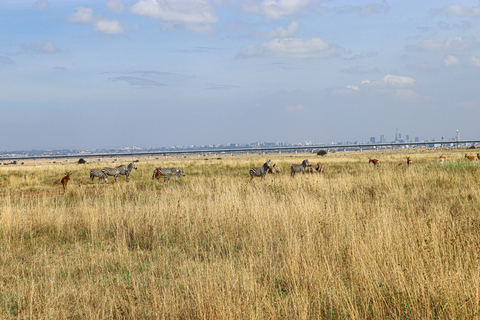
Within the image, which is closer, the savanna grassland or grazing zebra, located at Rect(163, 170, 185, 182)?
the savanna grassland

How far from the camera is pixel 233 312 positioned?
3533mm

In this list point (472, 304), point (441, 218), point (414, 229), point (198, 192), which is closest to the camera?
point (472, 304)

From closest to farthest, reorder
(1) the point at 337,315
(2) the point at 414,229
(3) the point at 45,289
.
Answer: (1) the point at 337,315
(3) the point at 45,289
(2) the point at 414,229

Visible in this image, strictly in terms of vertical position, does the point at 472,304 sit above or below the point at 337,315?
above

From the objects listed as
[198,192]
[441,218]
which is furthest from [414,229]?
[198,192]

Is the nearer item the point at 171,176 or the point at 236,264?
the point at 236,264

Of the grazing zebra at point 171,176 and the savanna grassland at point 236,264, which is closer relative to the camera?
the savanna grassland at point 236,264

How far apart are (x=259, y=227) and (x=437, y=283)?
3652mm

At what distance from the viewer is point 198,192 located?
12.6m

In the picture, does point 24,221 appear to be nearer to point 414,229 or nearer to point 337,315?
point 337,315

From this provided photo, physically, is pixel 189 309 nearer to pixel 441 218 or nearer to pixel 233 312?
pixel 233 312

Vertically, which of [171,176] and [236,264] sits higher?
[171,176]

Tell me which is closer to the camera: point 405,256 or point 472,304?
point 472,304

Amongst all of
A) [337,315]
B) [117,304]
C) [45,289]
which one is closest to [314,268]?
[337,315]
